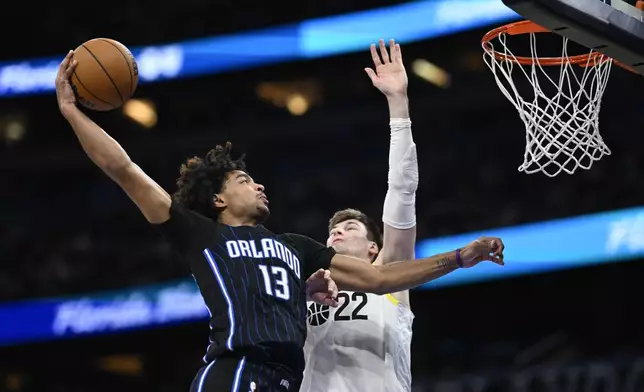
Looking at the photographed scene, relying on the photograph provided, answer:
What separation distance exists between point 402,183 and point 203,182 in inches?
45.9

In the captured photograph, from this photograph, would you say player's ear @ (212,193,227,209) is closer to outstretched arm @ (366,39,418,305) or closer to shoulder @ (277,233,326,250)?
shoulder @ (277,233,326,250)

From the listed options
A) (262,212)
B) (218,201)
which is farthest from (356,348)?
(218,201)

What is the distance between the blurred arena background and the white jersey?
676cm

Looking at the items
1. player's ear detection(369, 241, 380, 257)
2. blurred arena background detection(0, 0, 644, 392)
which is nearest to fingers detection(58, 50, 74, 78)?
player's ear detection(369, 241, 380, 257)

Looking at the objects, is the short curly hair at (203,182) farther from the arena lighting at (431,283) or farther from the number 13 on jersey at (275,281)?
the arena lighting at (431,283)

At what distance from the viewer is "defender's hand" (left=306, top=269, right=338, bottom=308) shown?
4.15m

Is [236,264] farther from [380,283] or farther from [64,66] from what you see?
[64,66]

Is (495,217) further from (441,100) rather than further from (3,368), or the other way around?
(3,368)

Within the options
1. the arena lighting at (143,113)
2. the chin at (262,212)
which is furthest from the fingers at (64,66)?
the arena lighting at (143,113)

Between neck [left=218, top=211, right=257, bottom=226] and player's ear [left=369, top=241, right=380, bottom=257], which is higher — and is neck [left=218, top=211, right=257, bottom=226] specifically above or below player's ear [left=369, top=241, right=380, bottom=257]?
below

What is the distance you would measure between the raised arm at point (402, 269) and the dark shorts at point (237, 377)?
696 millimetres

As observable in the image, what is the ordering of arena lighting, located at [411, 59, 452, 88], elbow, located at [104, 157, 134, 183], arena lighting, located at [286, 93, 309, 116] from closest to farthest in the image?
1. elbow, located at [104, 157, 134, 183]
2. arena lighting, located at [411, 59, 452, 88]
3. arena lighting, located at [286, 93, 309, 116]

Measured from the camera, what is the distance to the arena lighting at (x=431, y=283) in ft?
40.1

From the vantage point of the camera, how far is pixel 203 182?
4.39 m
